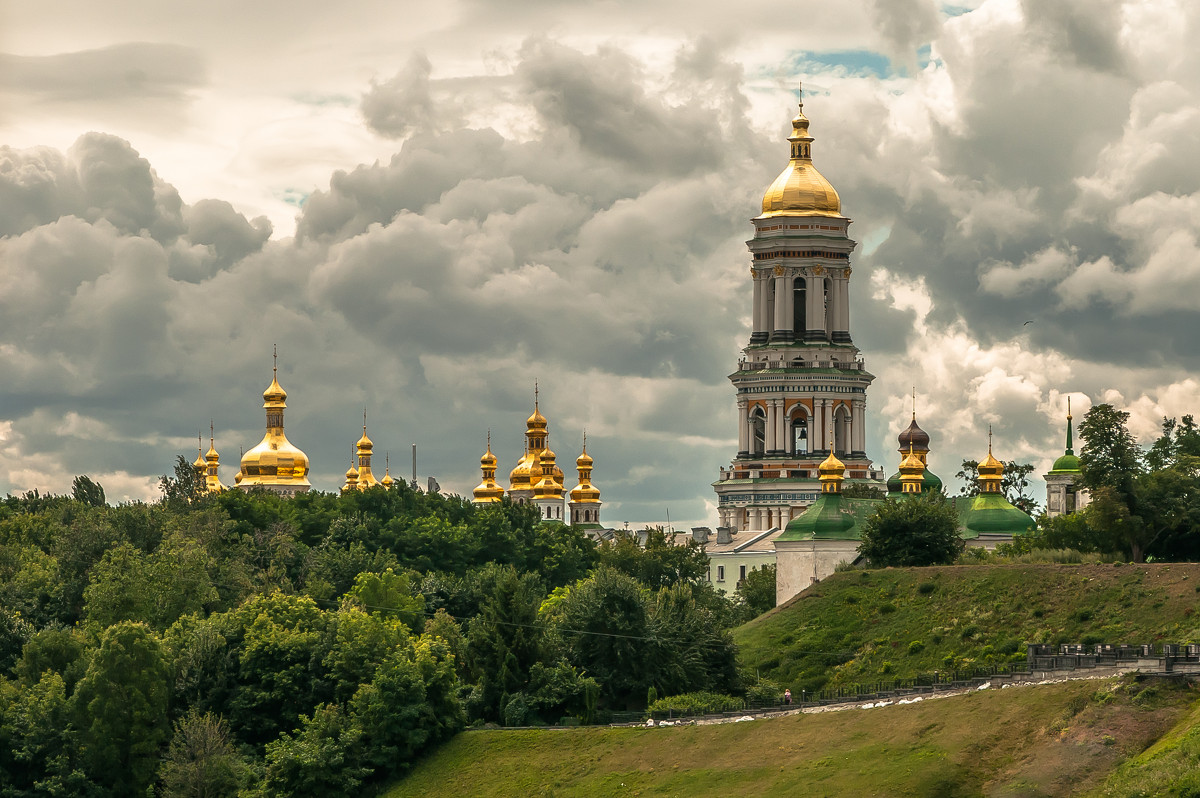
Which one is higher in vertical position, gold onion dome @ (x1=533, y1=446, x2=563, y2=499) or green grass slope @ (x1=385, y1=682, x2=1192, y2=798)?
gold onion dome @ (x1=533, y1=446, x2=563, y2=499)

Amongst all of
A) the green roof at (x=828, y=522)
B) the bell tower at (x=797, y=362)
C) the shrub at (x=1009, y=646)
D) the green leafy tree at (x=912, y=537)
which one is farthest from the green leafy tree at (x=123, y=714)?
the bell tower at (x=797, y=362)

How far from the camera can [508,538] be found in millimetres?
130000

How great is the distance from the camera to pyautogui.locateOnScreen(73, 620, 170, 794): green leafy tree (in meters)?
79.8

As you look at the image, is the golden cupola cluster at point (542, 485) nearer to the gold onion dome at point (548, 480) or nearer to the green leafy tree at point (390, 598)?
the gold onion dome at point (548, 480)

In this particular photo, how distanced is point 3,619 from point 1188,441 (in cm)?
5729

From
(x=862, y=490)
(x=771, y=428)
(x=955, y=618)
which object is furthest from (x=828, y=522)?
(x=771, y=428)

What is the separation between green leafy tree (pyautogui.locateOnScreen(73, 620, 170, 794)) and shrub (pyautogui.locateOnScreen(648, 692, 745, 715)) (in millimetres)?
18655

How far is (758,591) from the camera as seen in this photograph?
11812cm

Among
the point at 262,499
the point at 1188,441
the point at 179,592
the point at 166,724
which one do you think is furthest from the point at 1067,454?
the point at 166,724

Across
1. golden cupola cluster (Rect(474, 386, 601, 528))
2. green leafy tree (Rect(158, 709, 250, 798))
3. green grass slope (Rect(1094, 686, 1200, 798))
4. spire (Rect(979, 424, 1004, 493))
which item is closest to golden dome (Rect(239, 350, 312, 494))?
golden cupola cluster (Rect(474, 386, 601, 528))

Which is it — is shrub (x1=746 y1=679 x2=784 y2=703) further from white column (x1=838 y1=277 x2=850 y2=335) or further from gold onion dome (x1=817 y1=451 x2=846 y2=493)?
white column (x1=838 y1=277 x2=850 y2=335)

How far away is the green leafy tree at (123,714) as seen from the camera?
79750mm

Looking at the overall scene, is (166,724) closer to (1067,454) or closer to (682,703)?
(682,703)

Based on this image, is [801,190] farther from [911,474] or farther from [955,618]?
[955,618]
